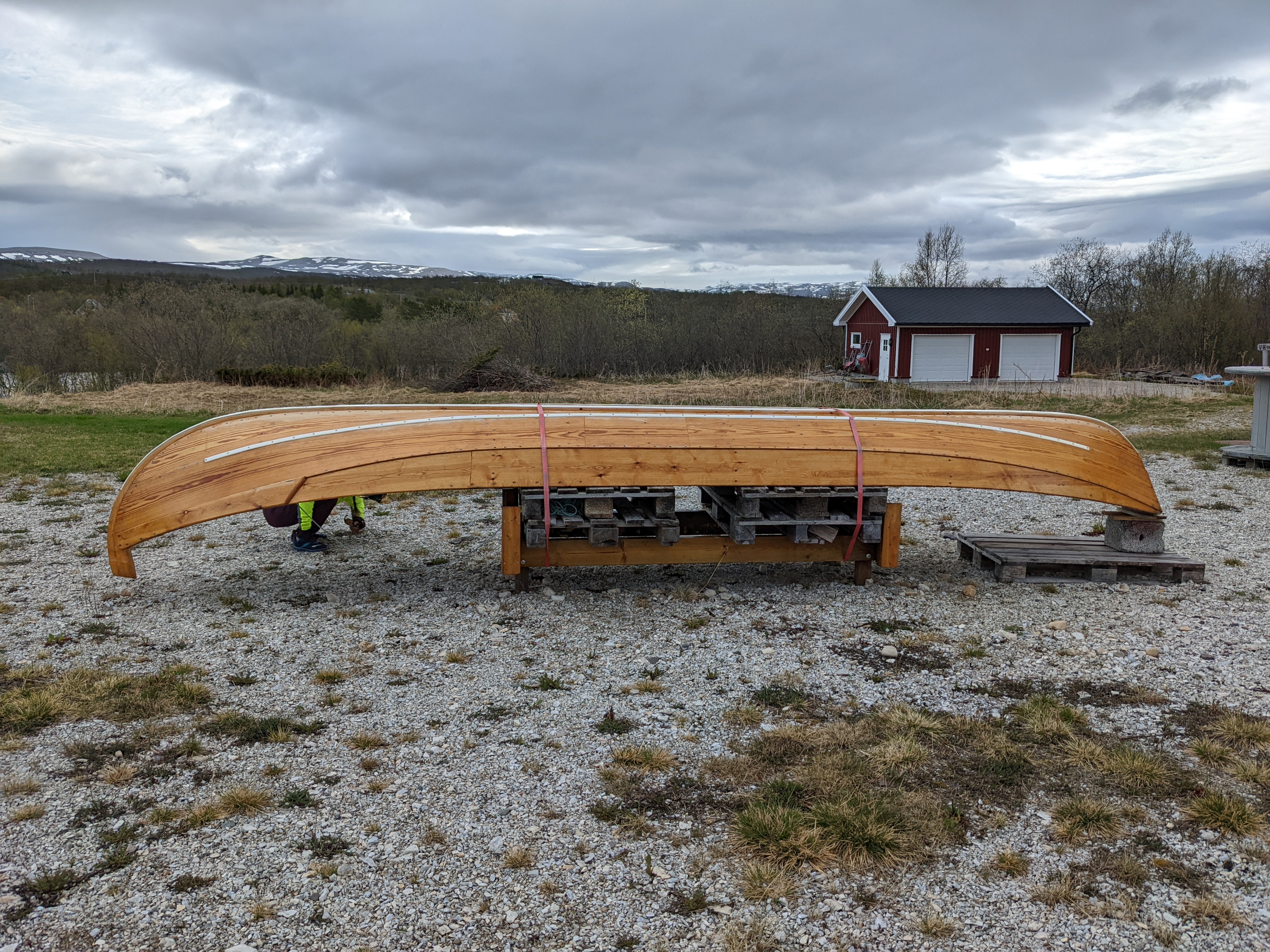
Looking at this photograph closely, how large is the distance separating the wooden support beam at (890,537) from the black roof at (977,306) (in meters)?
24.7

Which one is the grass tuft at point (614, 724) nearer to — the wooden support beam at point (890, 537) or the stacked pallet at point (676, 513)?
the stacked pallet at point (676, 513)

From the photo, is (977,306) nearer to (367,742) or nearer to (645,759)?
(645,759)

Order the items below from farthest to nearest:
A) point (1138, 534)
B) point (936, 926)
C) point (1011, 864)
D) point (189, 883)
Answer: point (1138, 534) → point (1011, 864) → point (189, 883) → point (936, 926)

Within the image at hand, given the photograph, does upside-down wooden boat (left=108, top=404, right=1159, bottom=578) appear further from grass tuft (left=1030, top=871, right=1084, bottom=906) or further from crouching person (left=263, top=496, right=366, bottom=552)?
grass tuft (left=1030, top=871, right=1084, bottom=906)

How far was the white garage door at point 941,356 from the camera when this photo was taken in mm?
30172

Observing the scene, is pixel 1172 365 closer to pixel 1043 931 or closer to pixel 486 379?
pixel 486 379

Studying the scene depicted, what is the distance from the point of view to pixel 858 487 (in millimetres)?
6258

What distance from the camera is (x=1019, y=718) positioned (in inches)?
173

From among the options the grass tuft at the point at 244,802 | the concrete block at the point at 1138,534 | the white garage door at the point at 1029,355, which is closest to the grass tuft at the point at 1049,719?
the concrete block at the point at 1138,534

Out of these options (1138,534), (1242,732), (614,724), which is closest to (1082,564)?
(1138,534)

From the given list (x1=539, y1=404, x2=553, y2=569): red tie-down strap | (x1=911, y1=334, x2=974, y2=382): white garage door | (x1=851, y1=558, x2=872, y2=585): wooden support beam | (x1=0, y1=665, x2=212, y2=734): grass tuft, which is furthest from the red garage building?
(x1=0, y1=665, x2=212, y2=734): grass tuft

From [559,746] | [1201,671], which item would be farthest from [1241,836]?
[559,746]

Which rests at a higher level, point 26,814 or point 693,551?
point 693,551

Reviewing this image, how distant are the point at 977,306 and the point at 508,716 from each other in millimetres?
30961
